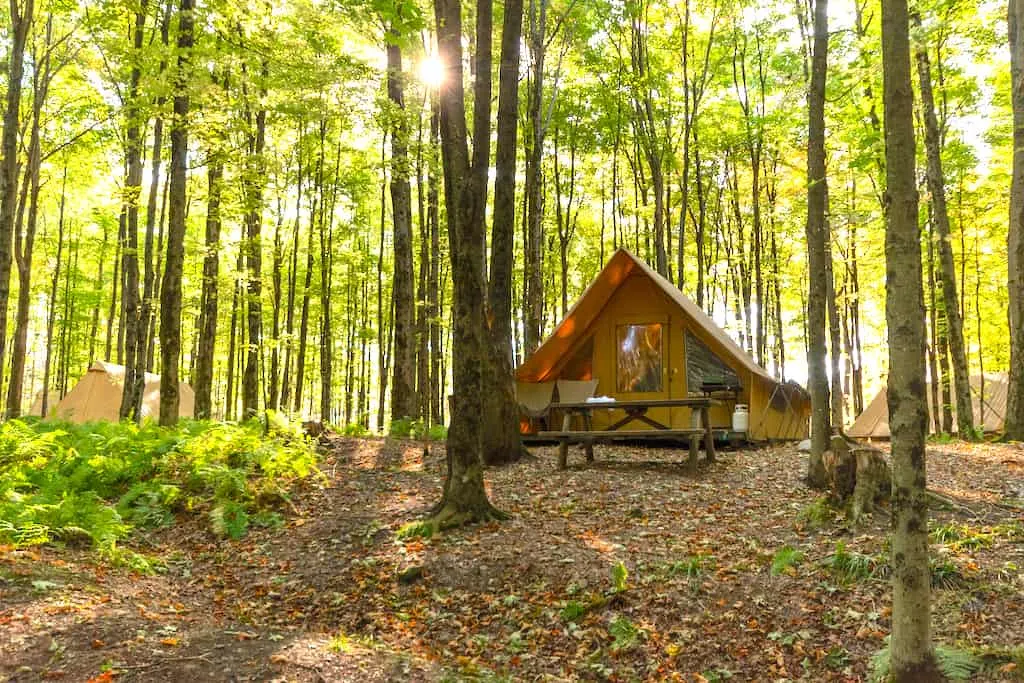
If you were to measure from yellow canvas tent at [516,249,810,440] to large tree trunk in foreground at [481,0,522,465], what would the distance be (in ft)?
9.56

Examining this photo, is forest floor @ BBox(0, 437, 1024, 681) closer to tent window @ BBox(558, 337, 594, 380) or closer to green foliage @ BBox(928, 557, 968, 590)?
green foliage @ BBox(928, 557, 968, 590)

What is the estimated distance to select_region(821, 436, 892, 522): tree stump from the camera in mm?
5324

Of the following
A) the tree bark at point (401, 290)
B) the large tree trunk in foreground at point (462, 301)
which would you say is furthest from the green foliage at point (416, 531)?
the tree bark at point (401, 290)

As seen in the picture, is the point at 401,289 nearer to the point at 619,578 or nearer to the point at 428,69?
the point at 428,69

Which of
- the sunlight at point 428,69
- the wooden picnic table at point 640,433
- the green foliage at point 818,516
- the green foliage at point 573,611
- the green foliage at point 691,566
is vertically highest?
the sunlight at point 428,69

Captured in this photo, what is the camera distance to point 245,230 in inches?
640

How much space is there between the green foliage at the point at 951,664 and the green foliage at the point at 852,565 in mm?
948

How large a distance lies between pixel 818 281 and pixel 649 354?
16.0ft

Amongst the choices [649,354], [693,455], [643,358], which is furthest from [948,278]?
[693,455]

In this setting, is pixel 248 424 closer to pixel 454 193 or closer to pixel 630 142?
pixel 454 193

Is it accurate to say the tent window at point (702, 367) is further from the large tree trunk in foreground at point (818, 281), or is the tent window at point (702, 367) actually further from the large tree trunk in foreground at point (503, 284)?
the large tree trunk in foreground at point (818, 281)

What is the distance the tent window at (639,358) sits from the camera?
11.4 meters

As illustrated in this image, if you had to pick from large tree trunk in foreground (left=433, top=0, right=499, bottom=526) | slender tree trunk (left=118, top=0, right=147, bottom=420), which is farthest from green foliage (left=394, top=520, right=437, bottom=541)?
slender tree trunk (left=118, top=0, right=147, bottom=420)

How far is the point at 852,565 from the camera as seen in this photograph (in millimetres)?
4441
